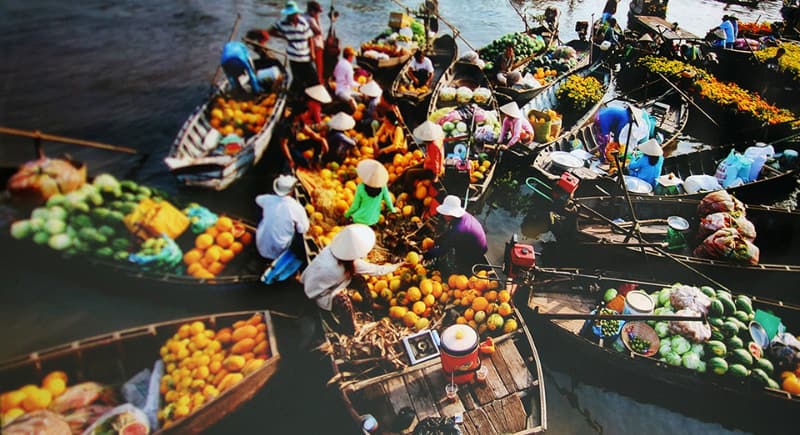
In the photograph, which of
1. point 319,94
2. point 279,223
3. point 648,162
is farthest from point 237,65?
point 648,162

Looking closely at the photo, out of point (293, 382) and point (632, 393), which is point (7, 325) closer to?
point (293, 382)

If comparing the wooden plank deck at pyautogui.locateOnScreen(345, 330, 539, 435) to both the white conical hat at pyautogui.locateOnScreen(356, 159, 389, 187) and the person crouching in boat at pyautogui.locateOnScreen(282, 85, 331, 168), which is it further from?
the person crouching in boat at pyautogui.locateOnScreen(282, 85, 331, 168)

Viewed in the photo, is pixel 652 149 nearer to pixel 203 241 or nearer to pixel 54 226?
pixel 203 241

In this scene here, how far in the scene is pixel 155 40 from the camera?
1398 centimetres

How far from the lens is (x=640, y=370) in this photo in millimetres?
5738

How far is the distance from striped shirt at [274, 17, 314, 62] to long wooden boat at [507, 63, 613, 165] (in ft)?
19.0

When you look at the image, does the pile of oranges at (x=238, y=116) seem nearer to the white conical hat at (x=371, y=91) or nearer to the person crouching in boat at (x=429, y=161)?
the white conical hat at (x=371, y=91)

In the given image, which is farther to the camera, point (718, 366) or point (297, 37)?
point (297, 37)

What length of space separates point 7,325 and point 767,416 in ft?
34.5

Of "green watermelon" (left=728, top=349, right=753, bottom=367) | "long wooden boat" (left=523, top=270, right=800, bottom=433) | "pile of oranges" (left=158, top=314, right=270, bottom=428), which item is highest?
"pile of oranges" (left=158, top=314, right=270, bottom=428)

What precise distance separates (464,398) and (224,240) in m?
4.42

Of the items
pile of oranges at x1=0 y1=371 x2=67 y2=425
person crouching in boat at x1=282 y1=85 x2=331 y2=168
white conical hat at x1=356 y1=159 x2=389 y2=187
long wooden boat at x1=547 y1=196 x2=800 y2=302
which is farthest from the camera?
person crouching in boat at x1=282 y1=85 x2=331 y2=168

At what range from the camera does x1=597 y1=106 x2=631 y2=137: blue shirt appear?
1008 cm

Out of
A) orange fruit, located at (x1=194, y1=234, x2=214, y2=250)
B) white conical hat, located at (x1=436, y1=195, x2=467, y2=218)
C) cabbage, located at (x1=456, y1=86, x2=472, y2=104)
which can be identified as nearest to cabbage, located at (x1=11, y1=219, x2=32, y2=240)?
orange fruit, located at (x1=194, y1=234, x2=214, y2=250)
